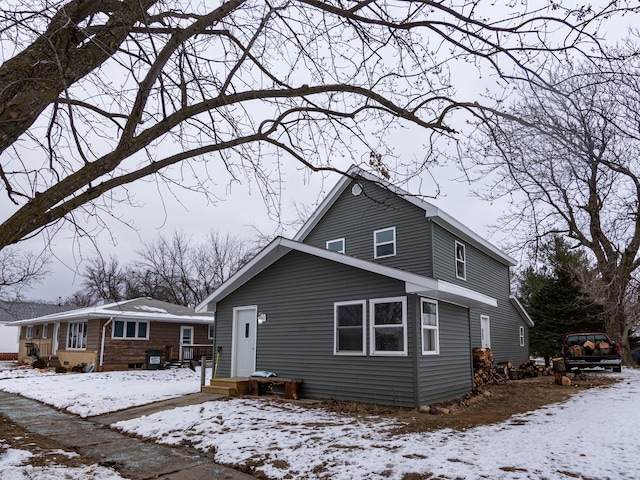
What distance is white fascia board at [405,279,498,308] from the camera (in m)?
9.54

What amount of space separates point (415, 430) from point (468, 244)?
8.89 meters

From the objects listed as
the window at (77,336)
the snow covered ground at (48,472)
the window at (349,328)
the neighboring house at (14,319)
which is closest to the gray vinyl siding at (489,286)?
the window at (349,328)

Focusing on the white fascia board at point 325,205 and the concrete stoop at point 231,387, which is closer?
the concrete stoop at point 231,387

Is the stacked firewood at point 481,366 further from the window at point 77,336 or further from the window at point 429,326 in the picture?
the window at point 77,336

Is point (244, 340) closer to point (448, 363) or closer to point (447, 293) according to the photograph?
point (448, 363)

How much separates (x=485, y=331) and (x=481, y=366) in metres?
2.91

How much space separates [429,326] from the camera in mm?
10641

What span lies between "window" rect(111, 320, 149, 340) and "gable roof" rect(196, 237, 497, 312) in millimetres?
8645

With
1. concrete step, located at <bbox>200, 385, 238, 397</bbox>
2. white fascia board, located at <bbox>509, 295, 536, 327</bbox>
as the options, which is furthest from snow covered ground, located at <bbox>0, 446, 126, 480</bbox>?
white fascia board, located at <bbox>509, 295, 536, 327</bbox>

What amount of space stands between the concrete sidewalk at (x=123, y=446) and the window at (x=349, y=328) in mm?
3391

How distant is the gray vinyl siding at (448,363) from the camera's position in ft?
33.0

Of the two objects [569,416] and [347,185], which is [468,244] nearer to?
[347,185]

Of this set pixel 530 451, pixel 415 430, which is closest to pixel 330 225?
pixel 415 430

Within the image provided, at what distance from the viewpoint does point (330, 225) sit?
15.7 meters
